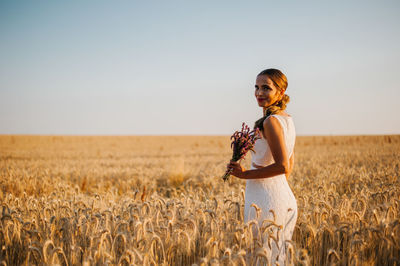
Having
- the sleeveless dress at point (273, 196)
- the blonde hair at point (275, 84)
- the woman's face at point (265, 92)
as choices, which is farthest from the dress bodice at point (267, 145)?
the woman's face at point (265, 92)

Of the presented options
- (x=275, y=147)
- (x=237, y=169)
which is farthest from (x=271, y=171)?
(x=237, y=169)

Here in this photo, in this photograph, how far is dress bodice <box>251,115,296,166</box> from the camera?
7.54 feet

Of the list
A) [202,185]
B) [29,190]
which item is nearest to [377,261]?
[202,185]

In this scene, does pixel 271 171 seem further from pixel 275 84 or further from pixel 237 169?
pixel 275 84

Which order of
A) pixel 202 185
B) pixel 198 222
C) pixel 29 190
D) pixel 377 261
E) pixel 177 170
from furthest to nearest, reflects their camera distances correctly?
pixel 177 170, pixel 202 185, pixel 29 190, pixel 198 222, pixel 377 261

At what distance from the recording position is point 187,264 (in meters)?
2.27

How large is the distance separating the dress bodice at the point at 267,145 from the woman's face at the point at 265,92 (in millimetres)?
241

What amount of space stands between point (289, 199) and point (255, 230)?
0.46m

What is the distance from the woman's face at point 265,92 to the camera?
2.42 meters

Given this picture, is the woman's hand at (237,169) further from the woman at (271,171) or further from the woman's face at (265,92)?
the woman's face at (265,92)

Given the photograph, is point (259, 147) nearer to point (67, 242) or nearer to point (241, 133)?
point (241, 133)

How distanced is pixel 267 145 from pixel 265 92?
0.53m

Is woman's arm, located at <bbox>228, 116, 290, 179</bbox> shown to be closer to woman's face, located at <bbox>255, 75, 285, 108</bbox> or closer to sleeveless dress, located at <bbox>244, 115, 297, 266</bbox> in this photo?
sleeveless dress, located at <bbox>244, 115, 297, 266</bbox>

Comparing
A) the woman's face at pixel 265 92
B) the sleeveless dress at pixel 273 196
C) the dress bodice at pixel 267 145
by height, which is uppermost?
the woman's face at pixel 265 92
